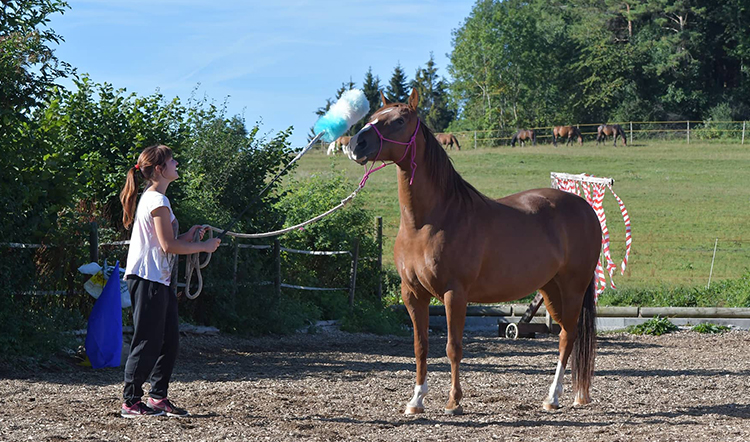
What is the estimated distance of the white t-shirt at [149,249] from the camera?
4824 millimetres

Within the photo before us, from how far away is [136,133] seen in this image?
952 cm

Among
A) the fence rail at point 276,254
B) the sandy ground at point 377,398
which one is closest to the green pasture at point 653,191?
the fence rail at point 276,254

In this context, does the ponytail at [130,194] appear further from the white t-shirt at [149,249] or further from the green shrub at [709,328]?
the green shrub at [709,328]

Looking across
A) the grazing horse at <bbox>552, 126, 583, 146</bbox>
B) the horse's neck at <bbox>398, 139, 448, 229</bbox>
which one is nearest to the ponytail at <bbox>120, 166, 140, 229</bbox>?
the horse's neck at <bbox>398, 139, 448, 229</bbox>

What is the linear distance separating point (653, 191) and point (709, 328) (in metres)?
18.6

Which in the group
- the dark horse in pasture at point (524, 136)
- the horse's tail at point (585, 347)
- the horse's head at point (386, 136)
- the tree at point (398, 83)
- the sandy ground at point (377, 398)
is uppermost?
the tree at point (398, 83)

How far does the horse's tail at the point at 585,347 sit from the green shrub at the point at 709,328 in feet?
18.8

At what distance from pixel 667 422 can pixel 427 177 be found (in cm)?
219

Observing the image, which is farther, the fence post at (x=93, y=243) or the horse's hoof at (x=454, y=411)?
the fence post at (x=93, y=243)

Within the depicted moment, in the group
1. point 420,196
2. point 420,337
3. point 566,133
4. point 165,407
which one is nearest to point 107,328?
point 165,407

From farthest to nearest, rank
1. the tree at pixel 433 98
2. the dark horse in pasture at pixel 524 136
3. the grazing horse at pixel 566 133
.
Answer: the tree at pixel 433 98 → the dark horse in pasture at pixel 524 136 → the grazing horse at pixel 566 133

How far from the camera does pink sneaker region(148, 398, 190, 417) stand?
5043 millimetres

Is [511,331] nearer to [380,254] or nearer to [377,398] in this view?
[380,254]

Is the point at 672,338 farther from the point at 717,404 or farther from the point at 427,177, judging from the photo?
the point at 427,177
